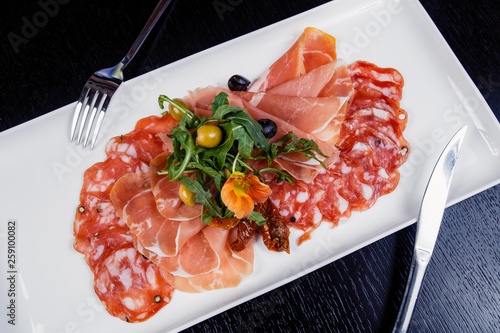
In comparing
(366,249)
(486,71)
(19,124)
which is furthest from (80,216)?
(486,71)

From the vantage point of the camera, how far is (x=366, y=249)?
62.4 inches

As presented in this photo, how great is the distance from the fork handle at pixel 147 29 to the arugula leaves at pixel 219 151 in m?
0.46

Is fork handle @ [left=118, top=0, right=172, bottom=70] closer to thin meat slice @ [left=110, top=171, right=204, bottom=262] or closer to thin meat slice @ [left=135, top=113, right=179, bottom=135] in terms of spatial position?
thin meat slice @ [left=135, top=113, right=179, bottom=135]

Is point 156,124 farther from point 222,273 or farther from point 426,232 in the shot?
point 426,232

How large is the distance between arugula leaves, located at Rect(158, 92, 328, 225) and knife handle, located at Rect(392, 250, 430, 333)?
534mm

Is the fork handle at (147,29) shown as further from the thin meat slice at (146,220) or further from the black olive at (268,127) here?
the black olive at (268,127)

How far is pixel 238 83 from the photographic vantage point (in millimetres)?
1562

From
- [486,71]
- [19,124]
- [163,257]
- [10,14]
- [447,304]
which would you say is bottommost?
[447,304]

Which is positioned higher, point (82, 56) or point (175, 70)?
point (82, 56)

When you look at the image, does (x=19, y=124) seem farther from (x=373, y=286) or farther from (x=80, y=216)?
(x=373, y=286)

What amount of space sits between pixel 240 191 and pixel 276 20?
935 mm

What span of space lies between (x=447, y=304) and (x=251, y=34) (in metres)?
1.33

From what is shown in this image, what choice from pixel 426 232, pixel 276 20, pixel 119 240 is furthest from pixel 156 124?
pixel 426 232

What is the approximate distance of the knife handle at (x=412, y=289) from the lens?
144 centimetres
